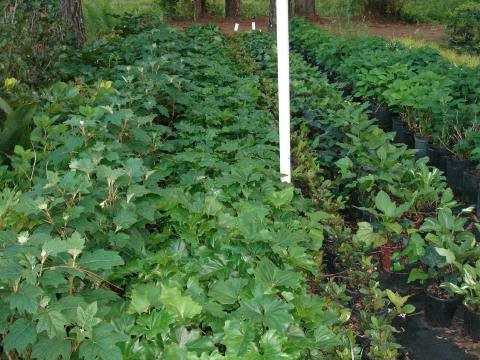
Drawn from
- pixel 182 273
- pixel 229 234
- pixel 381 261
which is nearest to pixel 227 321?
pixel 182 273

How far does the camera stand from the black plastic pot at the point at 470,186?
4805mm

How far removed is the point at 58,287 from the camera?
191 centimetres

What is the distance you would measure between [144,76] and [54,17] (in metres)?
2.90

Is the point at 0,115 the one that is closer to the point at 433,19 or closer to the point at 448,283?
the point at 448,283

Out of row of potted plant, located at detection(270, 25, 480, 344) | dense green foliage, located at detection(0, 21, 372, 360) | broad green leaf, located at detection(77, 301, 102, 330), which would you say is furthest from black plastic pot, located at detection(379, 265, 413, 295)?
broad green leaf, located at detection(77, 301, 102, 330)

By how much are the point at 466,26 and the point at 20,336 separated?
17475 millimetres

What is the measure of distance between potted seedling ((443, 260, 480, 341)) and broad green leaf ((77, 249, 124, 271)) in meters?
1.93

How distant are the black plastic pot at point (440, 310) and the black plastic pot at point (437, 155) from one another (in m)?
2.52

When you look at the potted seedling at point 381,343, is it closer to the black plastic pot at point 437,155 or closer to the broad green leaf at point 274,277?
the broad green leaf at point 274,277

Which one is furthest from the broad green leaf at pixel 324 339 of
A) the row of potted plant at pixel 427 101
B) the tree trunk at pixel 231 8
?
the tree trunk at pixel 231 8

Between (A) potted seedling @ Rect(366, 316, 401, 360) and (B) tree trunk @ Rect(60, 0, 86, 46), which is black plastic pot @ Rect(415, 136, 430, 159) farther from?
(B) tree trunk @ Rect(60, 0, 86, 46)

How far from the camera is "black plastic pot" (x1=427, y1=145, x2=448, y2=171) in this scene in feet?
17.8

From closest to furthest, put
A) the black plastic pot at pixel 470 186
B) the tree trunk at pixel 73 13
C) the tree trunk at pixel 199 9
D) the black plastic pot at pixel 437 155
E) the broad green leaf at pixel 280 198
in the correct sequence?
the broad green leaf at pixel 280 198
the black plastic pot at pixel 470 186
the black plastic pot at pixel 437 155
the tree trunk at pixel 73 13
the tree trunk at pixel 199 9

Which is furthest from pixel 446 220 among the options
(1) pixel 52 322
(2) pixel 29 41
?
(2) pixel 29 41
